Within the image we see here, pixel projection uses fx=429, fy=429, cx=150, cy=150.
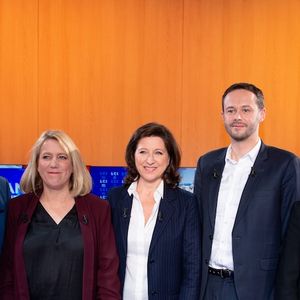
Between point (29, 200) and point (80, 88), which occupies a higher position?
point (80, 88)

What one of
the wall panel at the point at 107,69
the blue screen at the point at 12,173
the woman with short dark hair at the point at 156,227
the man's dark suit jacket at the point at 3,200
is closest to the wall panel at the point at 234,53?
the wall panel at the point at 107,69

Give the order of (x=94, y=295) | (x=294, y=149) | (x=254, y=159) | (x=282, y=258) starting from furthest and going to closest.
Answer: (x=294, y=149) < (x=254, y=159) < (x=94, y=295) < (x=282, y=258)

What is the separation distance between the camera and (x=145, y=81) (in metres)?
3.64

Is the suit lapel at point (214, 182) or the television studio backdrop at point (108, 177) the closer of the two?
the suit lapel at point (214, 182)

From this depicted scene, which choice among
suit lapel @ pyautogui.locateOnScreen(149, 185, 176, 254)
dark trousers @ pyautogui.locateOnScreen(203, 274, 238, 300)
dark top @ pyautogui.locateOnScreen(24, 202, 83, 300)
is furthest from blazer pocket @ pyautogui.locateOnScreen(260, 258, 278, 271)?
dark top @ pyautogui.locateOnScreen(24, 202, 83, 300)

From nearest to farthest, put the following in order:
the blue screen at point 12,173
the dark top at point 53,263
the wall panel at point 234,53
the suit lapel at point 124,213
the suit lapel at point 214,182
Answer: the dark top at point 53,263, the suit lapel at point 124,213, the suit lapel at point 214,182, the blue screen at point 12,173, the wall panel at point 234,53

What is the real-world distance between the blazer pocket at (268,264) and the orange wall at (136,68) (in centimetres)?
166

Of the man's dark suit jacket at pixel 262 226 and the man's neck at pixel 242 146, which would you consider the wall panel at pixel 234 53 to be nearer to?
the man's neck at pixel 242 146

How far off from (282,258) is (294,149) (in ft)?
6.75

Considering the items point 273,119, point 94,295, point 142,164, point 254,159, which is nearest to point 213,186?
point 254,159

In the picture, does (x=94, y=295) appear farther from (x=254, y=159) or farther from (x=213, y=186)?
(x=254, y=159)

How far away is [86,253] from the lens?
2006mm

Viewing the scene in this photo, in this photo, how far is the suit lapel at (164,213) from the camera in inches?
80.4

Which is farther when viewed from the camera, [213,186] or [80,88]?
[80,88]
